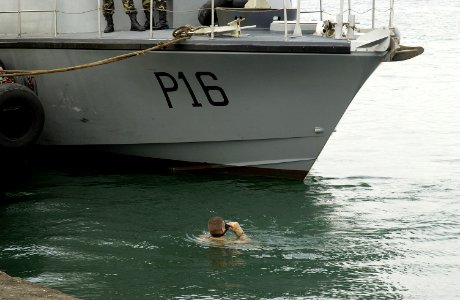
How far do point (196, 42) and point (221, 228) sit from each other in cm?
308

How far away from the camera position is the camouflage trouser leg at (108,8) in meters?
15.1

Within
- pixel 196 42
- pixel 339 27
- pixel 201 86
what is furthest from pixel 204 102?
pixel 339 27

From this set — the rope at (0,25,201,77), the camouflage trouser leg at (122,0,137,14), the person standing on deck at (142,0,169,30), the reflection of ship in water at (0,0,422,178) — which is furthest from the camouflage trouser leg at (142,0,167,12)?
the rope at (0,25,201,77)

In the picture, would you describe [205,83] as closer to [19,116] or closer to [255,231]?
[19,116]

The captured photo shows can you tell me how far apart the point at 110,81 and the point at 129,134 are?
0.82 metres

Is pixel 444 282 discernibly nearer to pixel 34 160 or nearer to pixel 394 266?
pixel 394 266

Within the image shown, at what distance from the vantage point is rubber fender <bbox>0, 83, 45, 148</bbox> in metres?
14.5

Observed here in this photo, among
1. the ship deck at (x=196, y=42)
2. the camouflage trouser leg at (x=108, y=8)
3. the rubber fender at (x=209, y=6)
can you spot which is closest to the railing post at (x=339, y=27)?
the ship deck at (x=196, y=42)

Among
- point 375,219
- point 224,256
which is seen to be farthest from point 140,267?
point 375,219

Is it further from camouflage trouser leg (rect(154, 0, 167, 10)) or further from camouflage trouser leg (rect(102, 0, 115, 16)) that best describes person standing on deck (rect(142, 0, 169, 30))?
camouflage trouser leg (rect(102, 0, 115, 16))

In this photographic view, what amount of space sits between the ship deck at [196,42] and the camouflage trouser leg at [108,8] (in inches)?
11.7

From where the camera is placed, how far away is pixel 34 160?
660 inches

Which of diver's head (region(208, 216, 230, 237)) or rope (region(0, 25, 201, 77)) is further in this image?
rope (region(0, 25, 201, 77))

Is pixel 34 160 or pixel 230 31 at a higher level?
pixel 230 31
